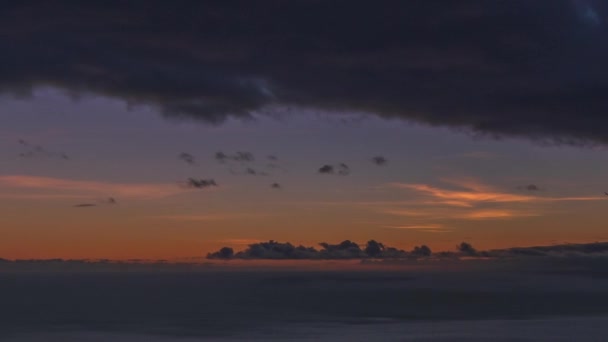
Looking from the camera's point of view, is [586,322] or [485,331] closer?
[485,331]

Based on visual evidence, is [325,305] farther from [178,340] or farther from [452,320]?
[178,340]

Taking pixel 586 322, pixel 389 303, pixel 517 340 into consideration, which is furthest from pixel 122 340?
pixel 389 303

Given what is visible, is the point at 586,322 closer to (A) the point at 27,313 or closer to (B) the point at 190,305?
(B) the point at 190,305

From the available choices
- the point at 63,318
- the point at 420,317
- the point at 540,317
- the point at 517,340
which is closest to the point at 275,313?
the point at 420,317

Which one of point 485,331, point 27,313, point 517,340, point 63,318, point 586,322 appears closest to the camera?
point 517,340

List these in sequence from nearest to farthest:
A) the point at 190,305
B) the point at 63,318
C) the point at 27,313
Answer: the point at 63,318, the point at 27,313, the point at 190,305

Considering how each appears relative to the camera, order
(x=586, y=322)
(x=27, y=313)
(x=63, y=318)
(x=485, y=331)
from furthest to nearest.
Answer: (x=27, y=313) < (x=63, y=318) < (x=586, y=322) < (x=485, y=331)

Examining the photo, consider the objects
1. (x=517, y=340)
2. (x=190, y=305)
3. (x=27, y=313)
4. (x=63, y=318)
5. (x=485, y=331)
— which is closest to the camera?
(x=517, y=340)

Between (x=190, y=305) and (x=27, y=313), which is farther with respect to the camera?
(x=190, y=305)
